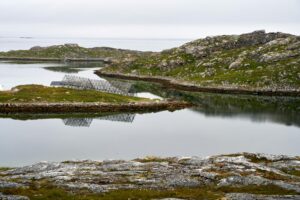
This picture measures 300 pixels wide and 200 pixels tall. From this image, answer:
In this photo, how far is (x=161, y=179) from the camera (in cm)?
4591

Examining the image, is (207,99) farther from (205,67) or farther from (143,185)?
(143,185)

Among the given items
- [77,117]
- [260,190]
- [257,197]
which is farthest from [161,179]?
[77,117]

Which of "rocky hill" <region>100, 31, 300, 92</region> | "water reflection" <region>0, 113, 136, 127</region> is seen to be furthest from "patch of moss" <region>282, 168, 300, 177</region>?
"rocky hill" <region>100, 31, 300, 92</region>

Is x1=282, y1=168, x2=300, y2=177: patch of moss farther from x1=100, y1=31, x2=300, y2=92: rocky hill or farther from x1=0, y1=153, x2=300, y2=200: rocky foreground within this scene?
x1=100, y1=31, x2=300, y2=92: rocky hill

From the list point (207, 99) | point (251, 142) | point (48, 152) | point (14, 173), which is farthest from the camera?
point (207, 99)

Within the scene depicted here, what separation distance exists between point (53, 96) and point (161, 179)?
253 ft

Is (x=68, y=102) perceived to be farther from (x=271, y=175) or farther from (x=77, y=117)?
(x=271, y=175)

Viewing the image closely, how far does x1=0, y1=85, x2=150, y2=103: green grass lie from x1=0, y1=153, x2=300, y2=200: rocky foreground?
59.8 meters

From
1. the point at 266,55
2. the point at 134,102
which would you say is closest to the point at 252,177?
the point at 134,102

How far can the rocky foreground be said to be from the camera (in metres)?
39.0

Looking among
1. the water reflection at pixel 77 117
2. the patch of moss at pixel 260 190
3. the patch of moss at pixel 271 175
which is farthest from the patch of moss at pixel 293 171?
the water reflection at pixel 77 117

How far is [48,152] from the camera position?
232ft

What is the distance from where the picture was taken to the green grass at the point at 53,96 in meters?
113

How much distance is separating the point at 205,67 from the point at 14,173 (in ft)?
498
